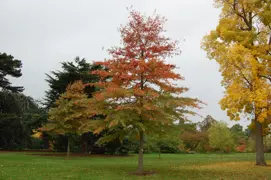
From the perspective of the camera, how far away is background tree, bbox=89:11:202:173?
12039 millimetres

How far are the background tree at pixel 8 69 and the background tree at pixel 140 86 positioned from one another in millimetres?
21906

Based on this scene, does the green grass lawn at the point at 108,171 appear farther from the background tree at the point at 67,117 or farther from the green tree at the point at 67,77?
the green tree at the point at 67,77

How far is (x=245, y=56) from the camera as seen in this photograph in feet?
56.1

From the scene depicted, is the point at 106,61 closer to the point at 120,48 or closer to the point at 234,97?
the point at 120,48

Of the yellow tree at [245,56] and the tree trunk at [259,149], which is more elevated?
the yellow tree at [245,56]

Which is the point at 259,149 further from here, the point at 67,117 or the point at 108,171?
the point at 67,117

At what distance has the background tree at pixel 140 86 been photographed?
1204 centimetres

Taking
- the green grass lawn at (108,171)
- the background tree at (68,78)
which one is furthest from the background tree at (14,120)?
the green grass lawn at (108,171)

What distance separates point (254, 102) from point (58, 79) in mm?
19010

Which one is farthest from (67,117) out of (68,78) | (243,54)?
(243,54)

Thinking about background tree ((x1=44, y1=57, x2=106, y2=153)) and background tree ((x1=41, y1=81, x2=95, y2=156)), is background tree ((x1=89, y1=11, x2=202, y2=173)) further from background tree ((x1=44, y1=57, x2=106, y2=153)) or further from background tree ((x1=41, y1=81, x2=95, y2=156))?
background tree ((x1=44, y1=57, x2=106, y2=153))

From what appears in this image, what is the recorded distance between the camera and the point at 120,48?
42.9ft

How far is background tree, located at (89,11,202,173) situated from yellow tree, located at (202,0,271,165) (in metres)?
5.59

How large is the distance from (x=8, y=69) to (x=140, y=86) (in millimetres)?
23288
